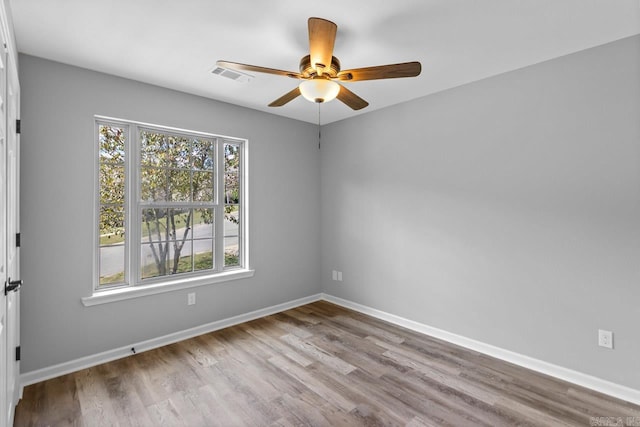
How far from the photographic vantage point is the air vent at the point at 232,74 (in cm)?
278

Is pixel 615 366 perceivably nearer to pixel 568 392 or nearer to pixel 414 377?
pixel 568 392

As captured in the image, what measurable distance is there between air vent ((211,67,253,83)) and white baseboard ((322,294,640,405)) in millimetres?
2917

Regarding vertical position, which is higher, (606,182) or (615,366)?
(606,182)

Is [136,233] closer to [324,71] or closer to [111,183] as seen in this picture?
[111,183]

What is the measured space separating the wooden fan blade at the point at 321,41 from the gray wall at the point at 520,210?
173 centimetres

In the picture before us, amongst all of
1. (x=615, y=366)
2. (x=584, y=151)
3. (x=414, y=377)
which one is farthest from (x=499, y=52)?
(x=414, y=377)

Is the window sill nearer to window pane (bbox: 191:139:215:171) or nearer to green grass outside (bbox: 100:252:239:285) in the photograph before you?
green grass outside (bbox: 100:252:239:285)

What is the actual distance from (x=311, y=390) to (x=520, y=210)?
2.26m

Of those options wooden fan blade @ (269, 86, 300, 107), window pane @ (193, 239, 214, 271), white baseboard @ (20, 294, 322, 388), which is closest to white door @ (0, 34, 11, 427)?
white baseboard @ (20, 294, 322, 388)

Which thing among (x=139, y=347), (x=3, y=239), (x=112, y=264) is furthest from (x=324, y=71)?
(x=139, y=347)

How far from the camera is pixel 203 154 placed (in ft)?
11.7

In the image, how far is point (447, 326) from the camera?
3.25 metres

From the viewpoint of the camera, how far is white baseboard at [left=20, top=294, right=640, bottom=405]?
2369 millimetres

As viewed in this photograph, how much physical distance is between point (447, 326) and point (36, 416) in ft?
11.0
